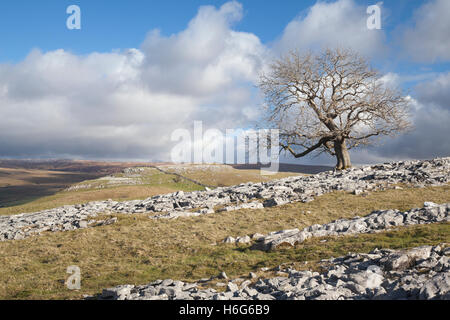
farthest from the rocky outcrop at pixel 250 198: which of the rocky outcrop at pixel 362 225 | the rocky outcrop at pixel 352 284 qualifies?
the rocky outcrop at pixel 352 284

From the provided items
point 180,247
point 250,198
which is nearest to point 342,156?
point 250,198

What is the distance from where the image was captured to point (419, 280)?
7.60m

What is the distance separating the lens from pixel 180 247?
16828 mm

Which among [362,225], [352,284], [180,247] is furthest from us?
[180,247]

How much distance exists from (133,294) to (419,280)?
854 cm

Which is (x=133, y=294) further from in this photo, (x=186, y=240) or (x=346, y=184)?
(x=346, y=184)

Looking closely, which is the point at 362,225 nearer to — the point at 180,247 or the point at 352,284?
the point at 352,284

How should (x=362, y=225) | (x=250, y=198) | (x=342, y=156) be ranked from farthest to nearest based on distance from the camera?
(x=342, y=156), (x=250, y=198), (x=362, y=225)

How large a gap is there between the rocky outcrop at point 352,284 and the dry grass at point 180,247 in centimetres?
219

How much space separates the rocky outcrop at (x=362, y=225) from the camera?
15.4 meters

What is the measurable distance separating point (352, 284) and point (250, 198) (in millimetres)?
20525

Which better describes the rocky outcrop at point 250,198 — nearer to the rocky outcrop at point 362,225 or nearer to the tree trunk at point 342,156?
the tree trunk at point 342,156

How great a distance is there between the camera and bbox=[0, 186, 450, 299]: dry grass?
12.6 meters
